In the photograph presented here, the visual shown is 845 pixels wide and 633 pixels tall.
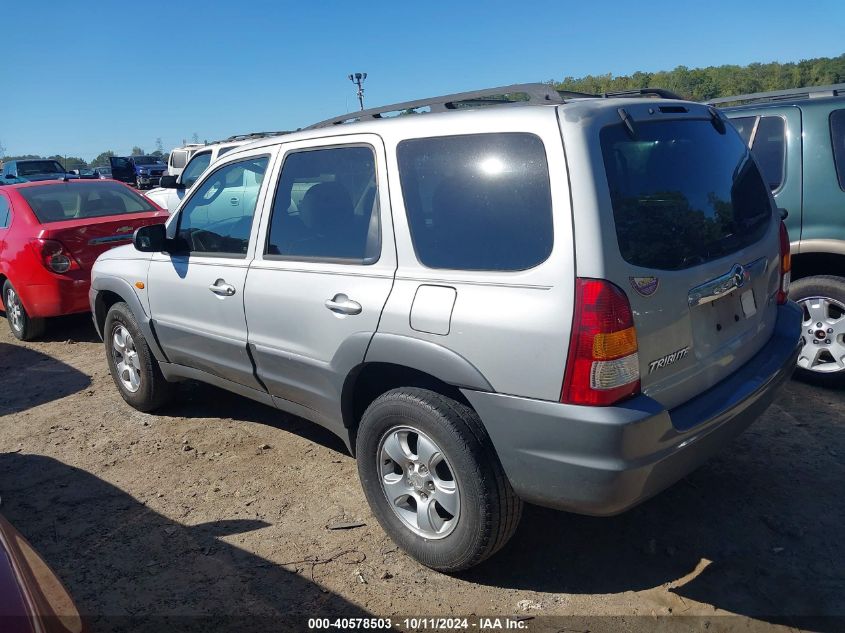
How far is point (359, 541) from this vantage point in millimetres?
3238

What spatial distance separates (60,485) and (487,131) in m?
3.32

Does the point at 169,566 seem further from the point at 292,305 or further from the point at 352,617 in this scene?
the point at 292,305

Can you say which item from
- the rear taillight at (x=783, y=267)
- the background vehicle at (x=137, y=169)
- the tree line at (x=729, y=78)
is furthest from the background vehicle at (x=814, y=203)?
the tree line at (x=729, y=78)

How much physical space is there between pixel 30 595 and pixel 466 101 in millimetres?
2625

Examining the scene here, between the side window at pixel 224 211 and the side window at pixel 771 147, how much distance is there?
11.1 ft

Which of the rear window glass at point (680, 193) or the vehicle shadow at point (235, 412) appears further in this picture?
the vehicle shadow at point (235, 412)

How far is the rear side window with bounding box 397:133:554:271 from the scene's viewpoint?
2.45m

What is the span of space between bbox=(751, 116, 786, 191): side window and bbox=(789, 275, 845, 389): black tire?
69cm

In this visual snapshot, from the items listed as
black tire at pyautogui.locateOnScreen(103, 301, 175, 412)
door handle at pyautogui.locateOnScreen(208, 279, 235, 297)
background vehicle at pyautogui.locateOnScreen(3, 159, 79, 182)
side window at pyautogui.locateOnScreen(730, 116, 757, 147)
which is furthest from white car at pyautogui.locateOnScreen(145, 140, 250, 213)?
background vehicle at pyautogui.locateOnScreen(3, 159, 79, 182)

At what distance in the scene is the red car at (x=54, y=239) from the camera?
6531 mm

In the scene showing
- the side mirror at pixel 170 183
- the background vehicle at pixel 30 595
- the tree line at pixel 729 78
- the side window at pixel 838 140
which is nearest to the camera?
the background vehicle at pixel 30 595

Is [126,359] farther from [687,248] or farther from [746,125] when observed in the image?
[746,125]

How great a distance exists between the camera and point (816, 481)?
11.4 ft

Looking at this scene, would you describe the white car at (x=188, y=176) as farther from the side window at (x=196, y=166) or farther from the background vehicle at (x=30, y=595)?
the background vehicle at (x=30, y=595)
